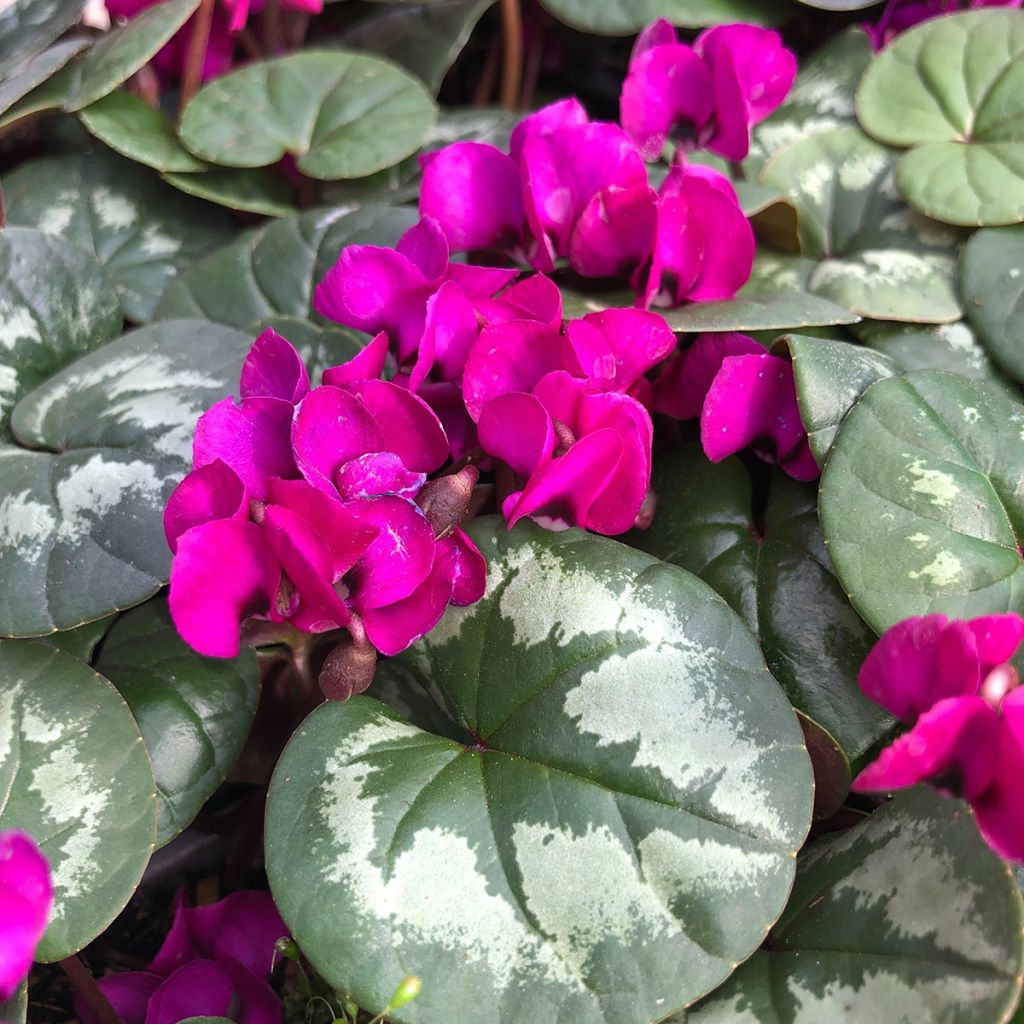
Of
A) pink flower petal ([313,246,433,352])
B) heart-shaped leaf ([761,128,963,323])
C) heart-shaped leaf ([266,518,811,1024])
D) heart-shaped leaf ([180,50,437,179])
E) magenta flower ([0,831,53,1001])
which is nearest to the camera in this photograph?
magenta flower ([0,831,53,1001])

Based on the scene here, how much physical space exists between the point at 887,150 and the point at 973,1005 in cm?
83

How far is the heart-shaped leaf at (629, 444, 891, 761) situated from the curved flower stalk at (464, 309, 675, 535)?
0.49 feet

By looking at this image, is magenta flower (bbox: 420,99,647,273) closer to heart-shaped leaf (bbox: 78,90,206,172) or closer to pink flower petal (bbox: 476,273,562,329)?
pink flower petal (bbox: 476,273,562,329)

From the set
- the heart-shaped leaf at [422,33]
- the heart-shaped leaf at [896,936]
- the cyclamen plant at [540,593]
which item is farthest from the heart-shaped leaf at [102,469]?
the heart-shaped leaf at [422,33]

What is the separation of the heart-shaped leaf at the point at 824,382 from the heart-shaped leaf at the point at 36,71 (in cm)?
75

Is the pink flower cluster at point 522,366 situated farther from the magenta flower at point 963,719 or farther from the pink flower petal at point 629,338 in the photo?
the magenta flower at point 963,719

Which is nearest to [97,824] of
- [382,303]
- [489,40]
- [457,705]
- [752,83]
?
[457,705]

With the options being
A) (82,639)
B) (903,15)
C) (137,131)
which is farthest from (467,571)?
(903,15)

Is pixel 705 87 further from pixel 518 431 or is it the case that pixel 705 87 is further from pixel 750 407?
pixel 518 431

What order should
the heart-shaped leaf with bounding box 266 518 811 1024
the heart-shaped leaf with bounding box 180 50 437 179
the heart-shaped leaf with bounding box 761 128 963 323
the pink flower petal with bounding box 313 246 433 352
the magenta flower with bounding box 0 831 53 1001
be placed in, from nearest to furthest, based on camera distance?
the magenta flower with bounding box 0 831 53 1001 < the heart-shaped leaf with bounding box 266 518 811 1024 < the pink flower petal with bounding box 313 246 433 352 < the heart-shaped leaf with bounding box 761 128 963 323 < the heart-shaped leaf with bounding box 180 50 437 179

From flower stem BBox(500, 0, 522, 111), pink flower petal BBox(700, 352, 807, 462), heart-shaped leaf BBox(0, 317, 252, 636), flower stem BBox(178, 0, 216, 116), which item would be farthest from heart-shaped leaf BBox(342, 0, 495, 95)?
pink flower petal BBox(700, 352, 807, 462)

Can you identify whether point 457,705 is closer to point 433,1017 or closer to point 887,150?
point 433,1017

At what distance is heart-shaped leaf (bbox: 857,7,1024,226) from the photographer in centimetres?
94

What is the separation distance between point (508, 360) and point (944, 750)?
32 centimetres
